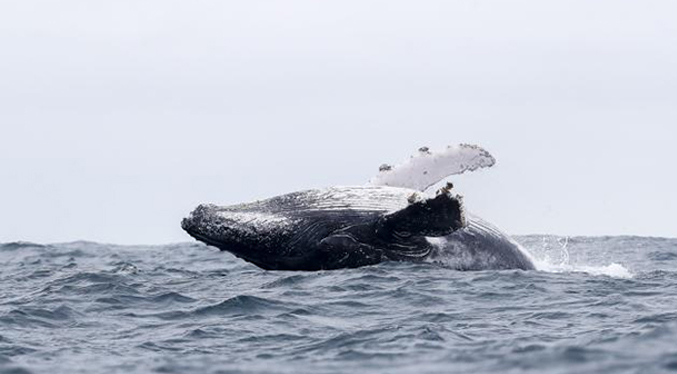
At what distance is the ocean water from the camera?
10391mm

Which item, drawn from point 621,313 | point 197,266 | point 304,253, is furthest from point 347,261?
point 197,266

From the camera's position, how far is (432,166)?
57.3 feet

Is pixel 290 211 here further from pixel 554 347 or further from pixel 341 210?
pixel 554 347

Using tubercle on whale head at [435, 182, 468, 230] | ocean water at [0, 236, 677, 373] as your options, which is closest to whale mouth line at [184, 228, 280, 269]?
ocean water at [0, 236, 677, 373]

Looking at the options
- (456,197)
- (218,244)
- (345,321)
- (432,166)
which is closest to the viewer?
(345,321)

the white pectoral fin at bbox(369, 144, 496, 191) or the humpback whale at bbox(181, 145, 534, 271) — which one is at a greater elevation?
the white pectoral fin at bbox(369, 144, 496, 191)

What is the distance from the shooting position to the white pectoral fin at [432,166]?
683 inches

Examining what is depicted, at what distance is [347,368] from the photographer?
10.2 metres

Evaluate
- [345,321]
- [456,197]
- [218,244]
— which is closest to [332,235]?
[218,244]

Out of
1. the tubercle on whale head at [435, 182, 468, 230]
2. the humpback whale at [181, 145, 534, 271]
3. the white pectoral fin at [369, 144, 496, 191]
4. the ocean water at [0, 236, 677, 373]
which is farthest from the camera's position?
the white pectoral fin at [369, 144, 496, 191]

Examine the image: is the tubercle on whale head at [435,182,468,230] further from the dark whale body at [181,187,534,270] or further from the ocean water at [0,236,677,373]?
the dark whale body at [181,187,534,270]

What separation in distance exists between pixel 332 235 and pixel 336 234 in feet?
0.17

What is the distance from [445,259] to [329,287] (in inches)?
74.4

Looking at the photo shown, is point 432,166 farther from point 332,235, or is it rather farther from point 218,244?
point 218,244
